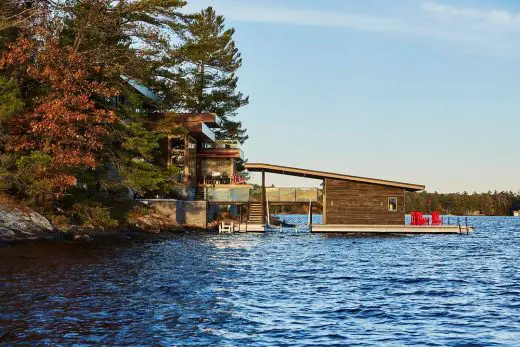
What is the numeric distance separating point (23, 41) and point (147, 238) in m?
14.1

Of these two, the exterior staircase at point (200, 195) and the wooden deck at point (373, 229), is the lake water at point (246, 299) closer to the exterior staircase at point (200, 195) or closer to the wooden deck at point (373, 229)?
the wooden deck at point (373, 229)

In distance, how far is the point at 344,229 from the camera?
49312 millimetres

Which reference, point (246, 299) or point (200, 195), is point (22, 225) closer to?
point (246, 299)

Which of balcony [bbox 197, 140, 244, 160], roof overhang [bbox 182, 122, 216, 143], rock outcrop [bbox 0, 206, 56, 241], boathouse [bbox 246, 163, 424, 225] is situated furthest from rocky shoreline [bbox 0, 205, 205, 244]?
balcony [bbox 197, 140, 244, 160]

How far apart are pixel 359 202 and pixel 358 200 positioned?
7.2 inches

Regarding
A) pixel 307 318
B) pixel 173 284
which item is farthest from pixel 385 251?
pixel 307 318

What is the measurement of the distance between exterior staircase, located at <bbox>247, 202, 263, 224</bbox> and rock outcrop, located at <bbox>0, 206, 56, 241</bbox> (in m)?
24.9

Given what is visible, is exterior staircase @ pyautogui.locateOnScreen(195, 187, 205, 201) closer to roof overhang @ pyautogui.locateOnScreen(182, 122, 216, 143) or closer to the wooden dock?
roof overhang @ pyautogui.locateOnScreen(182, 122, 216, 143)

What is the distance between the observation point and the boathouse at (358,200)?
1981 inches

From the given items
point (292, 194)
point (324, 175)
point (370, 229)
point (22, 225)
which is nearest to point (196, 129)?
point (292, 194)

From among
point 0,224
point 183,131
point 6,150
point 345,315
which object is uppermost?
point 183,131

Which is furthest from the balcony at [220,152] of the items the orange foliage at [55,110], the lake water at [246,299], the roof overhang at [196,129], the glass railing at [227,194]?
the lake water at [246,299]

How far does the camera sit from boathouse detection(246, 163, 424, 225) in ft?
165

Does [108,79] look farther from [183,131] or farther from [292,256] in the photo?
[292,256]
